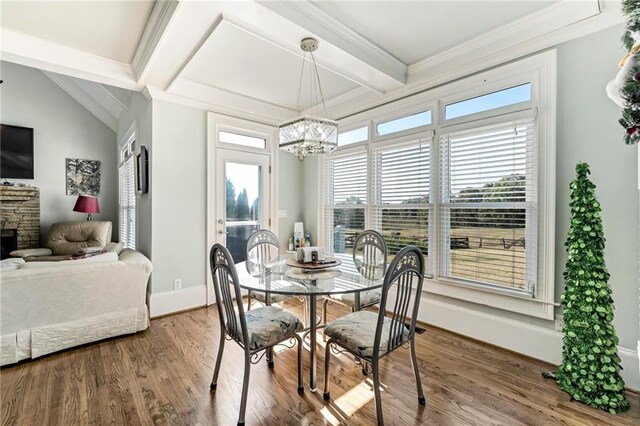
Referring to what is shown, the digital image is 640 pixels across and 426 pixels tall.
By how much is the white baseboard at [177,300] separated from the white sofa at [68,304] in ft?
1.22

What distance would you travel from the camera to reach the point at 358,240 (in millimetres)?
3055

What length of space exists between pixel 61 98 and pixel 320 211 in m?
5.34

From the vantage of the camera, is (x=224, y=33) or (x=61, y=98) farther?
(x=61, y=98)

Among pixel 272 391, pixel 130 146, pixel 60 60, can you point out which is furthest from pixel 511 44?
pixel 130 146

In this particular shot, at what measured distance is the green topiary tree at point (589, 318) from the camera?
5.81 feet

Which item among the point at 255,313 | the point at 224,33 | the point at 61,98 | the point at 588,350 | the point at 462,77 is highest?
the point at 61,98

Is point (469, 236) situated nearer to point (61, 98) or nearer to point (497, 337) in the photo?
point (497, 337)

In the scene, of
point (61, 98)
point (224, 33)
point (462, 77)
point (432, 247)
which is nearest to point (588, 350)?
point (432, 247)

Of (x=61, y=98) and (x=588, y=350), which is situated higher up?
(x=61, y=98)

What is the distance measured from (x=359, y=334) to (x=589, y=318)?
146cm

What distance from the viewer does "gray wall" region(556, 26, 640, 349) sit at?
6.44 feet

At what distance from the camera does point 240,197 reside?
4.01m

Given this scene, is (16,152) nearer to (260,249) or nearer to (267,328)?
(260,249)

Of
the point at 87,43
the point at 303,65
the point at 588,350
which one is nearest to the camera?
the point at 588,350
